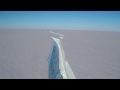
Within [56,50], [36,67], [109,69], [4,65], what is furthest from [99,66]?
[4,65]

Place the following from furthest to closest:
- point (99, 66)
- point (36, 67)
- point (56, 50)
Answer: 1. point (99, 66)
2. point (36, 67)
3. point (56, 50)

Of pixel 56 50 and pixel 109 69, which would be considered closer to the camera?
pixel 56 50

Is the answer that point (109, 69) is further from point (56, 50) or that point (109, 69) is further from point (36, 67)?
point (56, 50)
